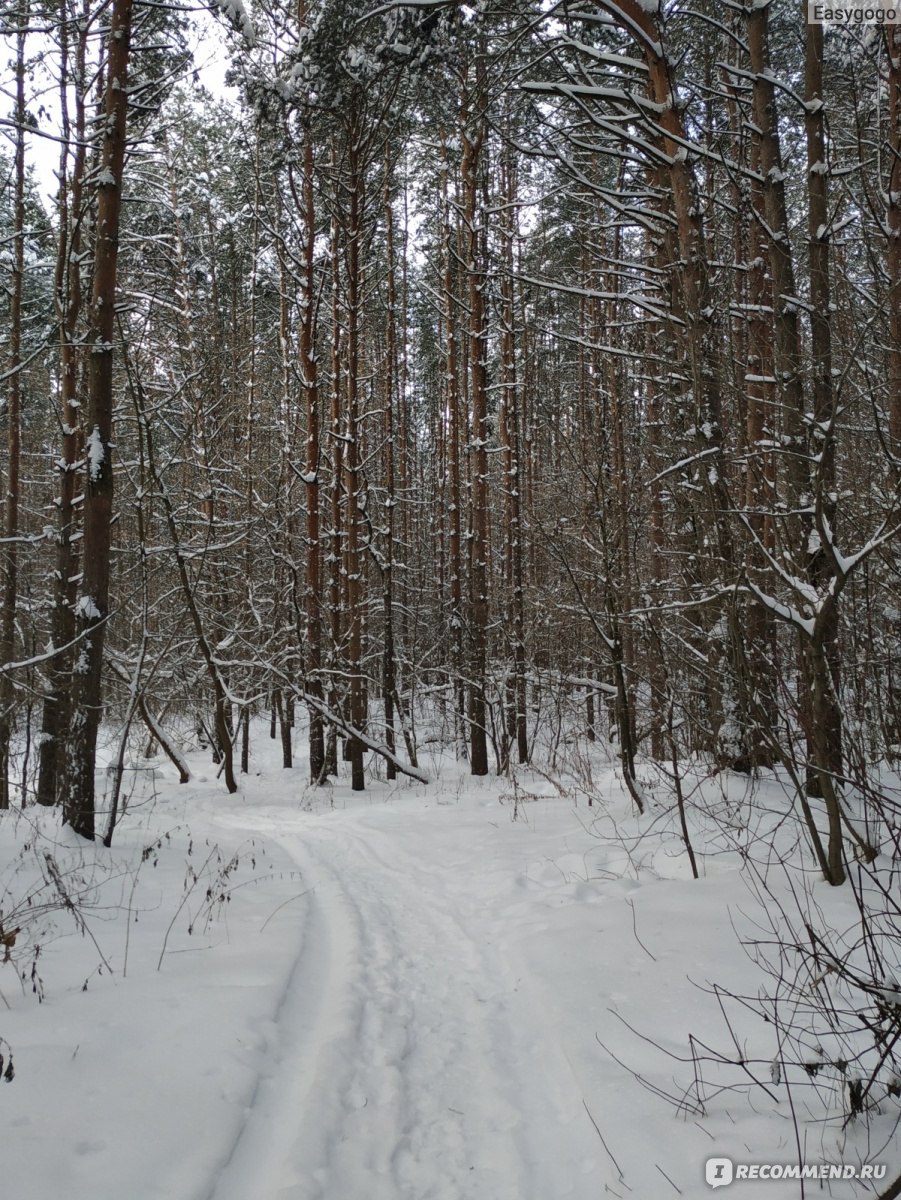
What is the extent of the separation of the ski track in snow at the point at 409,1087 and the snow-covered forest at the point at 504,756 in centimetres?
2

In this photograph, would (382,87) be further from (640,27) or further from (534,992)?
(534,992)

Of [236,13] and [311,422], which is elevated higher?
[236,13]

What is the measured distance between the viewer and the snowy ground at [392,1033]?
232cm

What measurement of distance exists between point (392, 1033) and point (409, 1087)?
A: 1.47 feet

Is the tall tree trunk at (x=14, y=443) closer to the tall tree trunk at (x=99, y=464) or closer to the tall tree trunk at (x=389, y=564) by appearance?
the tall tree trunk at (x=99, y=464)

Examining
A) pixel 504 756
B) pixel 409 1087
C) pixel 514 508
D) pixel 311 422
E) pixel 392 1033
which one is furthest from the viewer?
pixel 514 508

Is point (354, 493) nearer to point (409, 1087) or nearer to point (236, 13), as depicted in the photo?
point (236, 13)

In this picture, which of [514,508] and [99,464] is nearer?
[99,464]

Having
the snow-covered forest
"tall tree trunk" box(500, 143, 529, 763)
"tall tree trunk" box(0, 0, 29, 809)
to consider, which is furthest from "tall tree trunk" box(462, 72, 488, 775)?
"tall tree trunk" box(0, 0, 29, 809)

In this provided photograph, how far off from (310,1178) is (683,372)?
6.07 metres

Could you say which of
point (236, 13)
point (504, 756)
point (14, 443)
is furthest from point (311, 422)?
point (504, 756)

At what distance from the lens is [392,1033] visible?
3453mm

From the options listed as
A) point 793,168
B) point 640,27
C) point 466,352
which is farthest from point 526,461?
point 640,27

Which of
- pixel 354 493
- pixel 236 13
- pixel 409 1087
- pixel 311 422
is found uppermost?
pixel 236 13
